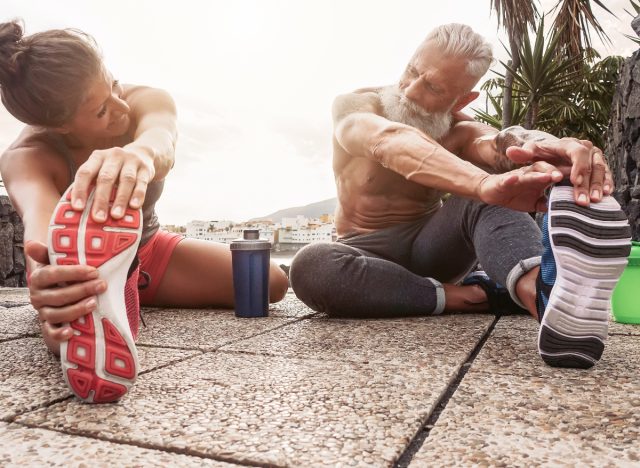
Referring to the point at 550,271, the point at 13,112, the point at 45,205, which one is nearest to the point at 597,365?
the point at 550,271

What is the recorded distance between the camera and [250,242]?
205 cm

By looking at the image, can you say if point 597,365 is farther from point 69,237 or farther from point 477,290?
point 69,237

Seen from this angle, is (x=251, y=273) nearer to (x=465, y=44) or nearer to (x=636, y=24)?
(x=465, y=44)

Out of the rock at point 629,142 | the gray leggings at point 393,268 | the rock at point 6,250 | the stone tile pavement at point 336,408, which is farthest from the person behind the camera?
the rock at point 6,250

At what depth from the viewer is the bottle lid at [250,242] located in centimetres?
204

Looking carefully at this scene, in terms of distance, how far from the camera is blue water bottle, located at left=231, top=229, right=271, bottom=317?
2055 millimetres

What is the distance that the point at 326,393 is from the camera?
1.00m

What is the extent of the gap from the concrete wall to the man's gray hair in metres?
5.26

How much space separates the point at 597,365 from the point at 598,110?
9.09 m

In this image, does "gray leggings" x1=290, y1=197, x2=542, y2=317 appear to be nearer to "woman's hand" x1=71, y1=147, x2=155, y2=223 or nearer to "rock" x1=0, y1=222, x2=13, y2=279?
"woman's hand" x1=71, y1=147, x2=155, y2=223

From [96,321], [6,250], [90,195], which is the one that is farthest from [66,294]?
[6,250]

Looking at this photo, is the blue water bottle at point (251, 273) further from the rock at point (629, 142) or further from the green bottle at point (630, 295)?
the rock at point (629, 142)

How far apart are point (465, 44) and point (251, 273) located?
3.96 feet

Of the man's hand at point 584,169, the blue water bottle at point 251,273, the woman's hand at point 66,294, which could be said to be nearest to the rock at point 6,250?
the blue water bottle at point 251,273
